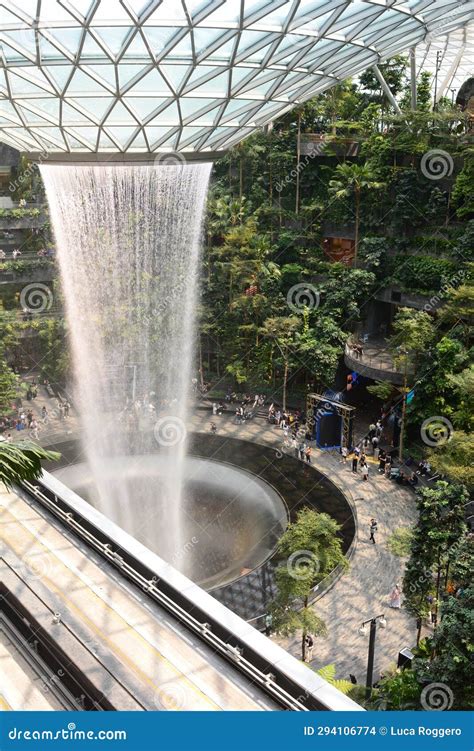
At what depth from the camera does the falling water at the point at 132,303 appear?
149ft

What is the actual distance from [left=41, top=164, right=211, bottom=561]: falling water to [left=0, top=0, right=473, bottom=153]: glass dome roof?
12949mm

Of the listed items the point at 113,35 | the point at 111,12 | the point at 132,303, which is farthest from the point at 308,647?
the point at 132,303

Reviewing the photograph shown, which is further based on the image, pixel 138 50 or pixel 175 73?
pixel 175 73

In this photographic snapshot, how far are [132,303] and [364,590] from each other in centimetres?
2974

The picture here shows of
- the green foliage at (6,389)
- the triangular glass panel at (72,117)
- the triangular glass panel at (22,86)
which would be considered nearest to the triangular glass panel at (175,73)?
the triangular glass panel at (72,117)

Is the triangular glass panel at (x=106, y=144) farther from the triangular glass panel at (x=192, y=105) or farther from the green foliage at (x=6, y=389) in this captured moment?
the green foliage at (x=6, y=389)

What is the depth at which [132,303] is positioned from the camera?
169 ft

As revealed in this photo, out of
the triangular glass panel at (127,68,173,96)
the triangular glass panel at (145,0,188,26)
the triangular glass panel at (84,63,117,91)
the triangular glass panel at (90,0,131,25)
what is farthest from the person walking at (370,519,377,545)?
the triangular glass panel at (90,0,131,25)

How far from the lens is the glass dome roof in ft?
73.5

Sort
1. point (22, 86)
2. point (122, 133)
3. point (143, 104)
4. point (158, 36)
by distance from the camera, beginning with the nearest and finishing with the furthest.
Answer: point (158, 36) → point (22, 86) → point (143, 104) → point (122, 133)

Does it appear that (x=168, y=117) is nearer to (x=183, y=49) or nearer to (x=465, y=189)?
(x=183, y=49)

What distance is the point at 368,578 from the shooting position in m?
29.8

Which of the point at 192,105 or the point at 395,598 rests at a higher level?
the point at 192,105

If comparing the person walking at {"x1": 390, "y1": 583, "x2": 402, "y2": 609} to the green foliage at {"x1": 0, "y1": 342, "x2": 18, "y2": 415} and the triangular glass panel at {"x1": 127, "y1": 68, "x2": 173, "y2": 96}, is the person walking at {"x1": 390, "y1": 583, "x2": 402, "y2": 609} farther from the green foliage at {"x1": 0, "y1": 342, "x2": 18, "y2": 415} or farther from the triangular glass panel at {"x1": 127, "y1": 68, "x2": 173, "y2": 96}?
the green foliage at {"x1": 0, "y1": 342, "x2": 18, "y2": 415}
